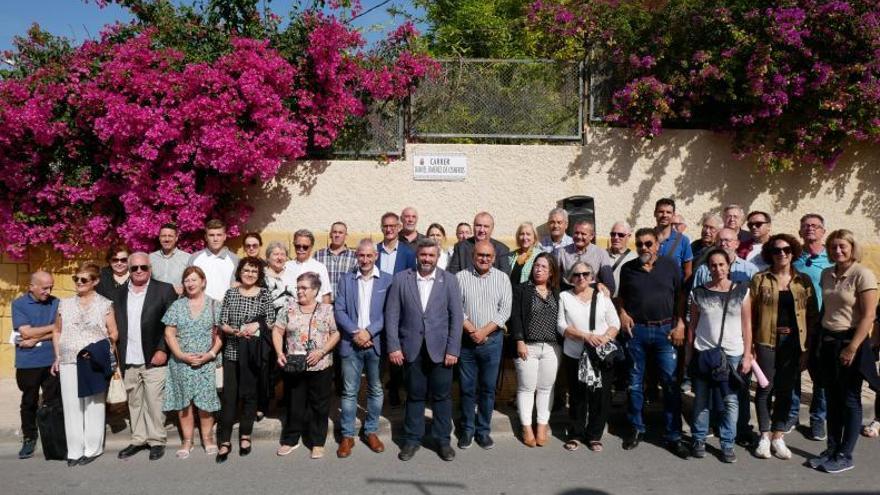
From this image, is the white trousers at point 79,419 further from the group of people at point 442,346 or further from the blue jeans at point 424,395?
the blue jeans at point 424,395

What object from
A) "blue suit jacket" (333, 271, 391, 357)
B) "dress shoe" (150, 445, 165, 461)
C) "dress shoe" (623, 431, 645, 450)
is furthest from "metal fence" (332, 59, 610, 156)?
"dress shoe" (150, 445, 165, 461)

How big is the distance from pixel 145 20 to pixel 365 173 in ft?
11.1

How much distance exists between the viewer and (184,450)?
5285 millimetres

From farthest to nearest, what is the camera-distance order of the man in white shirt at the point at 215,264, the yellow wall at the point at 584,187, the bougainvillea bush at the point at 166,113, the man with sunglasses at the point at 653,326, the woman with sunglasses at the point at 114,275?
1. the yellow wall at the point at 584,187
2. the bougainvillea bush at the point at 166,113
3. the man in white shirt at the point at 215,264
4. the woman with sunglasses at the point at 114,275
5. the man with sunglasses at the point at 653,326

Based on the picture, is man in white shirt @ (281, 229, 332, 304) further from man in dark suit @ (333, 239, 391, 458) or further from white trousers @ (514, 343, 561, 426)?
white trousers @ (514, 343, 561, 426)

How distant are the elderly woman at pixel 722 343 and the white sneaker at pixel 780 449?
0.38 meters

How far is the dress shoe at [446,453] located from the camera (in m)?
5.17

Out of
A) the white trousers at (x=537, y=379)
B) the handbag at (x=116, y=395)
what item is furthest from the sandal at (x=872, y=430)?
the handbag at (x=116, y=395)

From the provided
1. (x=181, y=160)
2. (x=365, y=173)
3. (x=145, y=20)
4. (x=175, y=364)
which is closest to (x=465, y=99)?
(x=365, y=173)

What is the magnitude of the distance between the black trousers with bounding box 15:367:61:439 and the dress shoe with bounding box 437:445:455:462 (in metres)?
3.21

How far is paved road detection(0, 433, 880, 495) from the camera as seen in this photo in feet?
15.2

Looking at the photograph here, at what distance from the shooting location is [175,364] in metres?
5.26

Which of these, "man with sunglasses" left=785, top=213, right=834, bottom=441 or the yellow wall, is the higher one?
the yellow wall

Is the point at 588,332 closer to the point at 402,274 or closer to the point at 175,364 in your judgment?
the point at 402,274
